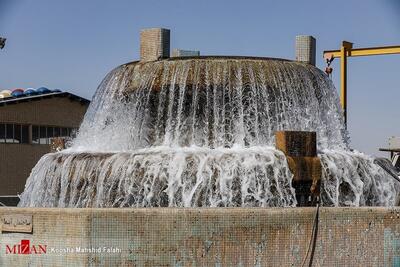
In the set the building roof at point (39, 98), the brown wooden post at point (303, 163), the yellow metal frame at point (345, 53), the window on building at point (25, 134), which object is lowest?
the window on building at point (25, 134)

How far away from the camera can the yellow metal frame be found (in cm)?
2545

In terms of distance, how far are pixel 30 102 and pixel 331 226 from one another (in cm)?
3030

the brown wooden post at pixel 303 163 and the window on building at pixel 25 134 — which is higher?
the brown wooden post at pixel 303 163

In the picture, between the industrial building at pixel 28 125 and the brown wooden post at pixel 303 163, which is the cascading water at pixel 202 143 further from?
the industrial building at pixel 28 125

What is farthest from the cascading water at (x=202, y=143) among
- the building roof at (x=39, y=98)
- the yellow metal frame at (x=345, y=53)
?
the building roof at (x=39, y=98)

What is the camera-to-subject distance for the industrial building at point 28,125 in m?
34.6

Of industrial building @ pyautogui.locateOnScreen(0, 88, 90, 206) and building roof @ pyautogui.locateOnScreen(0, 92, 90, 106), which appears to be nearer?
industrial building @ pyautogui.locateOnScreen(0, 88, 90, 206)

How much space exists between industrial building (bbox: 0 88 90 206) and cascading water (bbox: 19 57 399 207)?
21.9 m

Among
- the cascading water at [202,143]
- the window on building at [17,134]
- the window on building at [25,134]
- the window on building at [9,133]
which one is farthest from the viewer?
the window on building at [25,134]

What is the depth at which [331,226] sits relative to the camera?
7.97m

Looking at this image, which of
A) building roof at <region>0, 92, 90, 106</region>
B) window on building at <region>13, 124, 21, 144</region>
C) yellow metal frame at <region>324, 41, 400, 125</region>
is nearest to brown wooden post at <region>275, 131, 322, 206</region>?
yellow metal frame at <region>324, 41, 400, 125</region>

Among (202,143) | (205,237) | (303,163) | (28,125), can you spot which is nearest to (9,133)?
(28,125)

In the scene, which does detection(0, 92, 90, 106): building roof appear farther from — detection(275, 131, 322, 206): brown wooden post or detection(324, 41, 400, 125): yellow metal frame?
detection(275, 131, 322, 206): brown wooden post

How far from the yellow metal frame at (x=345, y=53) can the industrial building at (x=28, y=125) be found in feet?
48.8
